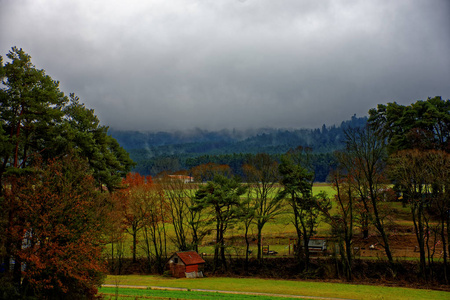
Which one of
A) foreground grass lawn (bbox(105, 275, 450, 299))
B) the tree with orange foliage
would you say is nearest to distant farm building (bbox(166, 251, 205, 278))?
foreground grass lawn (bbox(105, 275, 450, 299))

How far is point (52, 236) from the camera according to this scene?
17.6 metres

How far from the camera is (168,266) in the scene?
40438 millimetres


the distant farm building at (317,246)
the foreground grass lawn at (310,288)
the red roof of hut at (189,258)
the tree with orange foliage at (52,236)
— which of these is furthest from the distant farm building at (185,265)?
the tree with orange foliage at (52,236)

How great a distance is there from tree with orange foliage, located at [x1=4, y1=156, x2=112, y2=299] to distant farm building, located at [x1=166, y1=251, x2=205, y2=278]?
1940cm

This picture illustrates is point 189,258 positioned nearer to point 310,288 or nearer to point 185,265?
point 185,265

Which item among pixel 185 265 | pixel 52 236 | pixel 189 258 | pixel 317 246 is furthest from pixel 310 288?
pixel 52 236

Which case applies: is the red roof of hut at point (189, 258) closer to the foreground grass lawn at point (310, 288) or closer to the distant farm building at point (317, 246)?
the foreground grass lawn at point (310, 288)

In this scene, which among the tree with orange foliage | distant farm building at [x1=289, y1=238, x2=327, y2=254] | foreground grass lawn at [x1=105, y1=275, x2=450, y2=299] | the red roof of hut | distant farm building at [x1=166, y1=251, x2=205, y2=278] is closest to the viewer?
the tree with orange foliage

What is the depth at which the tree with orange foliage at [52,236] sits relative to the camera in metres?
17.3

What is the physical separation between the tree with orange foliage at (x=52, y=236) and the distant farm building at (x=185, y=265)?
19.4m

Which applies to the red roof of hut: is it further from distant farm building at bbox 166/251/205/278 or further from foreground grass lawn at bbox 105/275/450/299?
foreground grass lawn at bbox 105/275/450/299

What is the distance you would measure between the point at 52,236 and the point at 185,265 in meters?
23.1

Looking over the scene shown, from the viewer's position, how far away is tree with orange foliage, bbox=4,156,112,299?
17.3 metres

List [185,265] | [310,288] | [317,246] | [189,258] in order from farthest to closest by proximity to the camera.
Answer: [317,246], [189,258], [185,265], [310,288]
